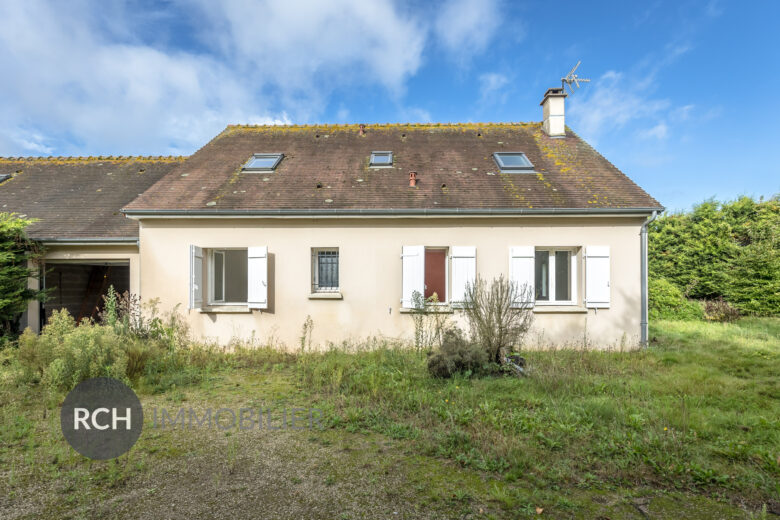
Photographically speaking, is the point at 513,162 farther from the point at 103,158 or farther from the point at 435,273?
the point at 103,158

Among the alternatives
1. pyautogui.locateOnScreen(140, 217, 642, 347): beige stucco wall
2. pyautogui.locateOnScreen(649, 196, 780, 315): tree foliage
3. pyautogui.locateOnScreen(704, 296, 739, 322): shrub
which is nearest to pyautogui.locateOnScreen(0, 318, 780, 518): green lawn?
pyautogui.locateOnScreen(140, 217, 642, 347): beige stucco wall

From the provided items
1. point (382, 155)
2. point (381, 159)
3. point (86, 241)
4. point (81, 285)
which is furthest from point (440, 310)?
point (81, 285)

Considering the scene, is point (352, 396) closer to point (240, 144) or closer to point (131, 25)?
point (240, 144)

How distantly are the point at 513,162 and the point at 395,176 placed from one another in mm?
2962

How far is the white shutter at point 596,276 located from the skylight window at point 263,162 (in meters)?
7.28

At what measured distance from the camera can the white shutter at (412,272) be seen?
728 centimetres

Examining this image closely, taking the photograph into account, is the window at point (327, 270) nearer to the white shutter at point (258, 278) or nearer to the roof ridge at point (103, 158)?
the white shutter at point (258, 278)

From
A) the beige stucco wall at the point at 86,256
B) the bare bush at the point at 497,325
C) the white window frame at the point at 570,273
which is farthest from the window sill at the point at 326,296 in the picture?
the white window frame at the point at 570,273

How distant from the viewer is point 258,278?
23.8ft

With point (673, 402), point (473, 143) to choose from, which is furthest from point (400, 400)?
point (473, 143)

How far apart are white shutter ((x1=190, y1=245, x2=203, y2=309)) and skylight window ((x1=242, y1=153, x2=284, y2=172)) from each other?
2.42 m

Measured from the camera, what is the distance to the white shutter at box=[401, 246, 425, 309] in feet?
23.9

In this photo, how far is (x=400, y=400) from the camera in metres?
4.53

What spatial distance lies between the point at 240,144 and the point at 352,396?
26.7 ft
